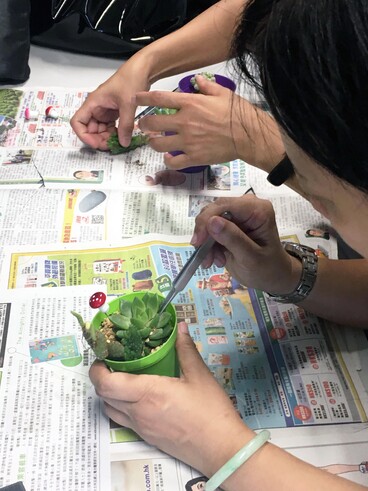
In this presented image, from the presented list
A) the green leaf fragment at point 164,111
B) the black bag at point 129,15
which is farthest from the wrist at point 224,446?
the black bag at point 129,15

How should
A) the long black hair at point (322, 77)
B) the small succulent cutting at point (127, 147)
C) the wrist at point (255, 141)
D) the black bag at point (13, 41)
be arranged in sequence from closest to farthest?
the long black hair at point (322, 77) < the wrist at point (255, 141) < the small succulent cutting at point (127, 147) < the black bag at point (13, 41)

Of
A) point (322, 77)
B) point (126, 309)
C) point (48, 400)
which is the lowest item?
point (48, 400)

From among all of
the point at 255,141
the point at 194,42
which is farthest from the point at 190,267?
the point at 194,42

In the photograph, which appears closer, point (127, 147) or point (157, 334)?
point (157, 334)

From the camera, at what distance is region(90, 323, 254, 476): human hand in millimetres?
569

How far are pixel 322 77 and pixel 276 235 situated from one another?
36 cm

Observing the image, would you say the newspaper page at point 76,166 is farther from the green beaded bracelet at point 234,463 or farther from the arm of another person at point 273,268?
the green beaded bracelet at point 234,463

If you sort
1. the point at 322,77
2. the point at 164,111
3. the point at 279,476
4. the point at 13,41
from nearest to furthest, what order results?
the point at 322,77, the point at 279,476, the point at 164,111, the point at 13,41

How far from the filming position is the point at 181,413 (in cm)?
58

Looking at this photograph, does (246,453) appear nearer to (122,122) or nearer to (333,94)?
(333,94)

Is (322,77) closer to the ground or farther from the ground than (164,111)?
farther from the ground

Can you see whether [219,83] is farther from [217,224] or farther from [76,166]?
[217,224]

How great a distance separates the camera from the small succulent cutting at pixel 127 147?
975mm

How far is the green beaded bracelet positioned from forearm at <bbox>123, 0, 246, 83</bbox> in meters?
0.64
